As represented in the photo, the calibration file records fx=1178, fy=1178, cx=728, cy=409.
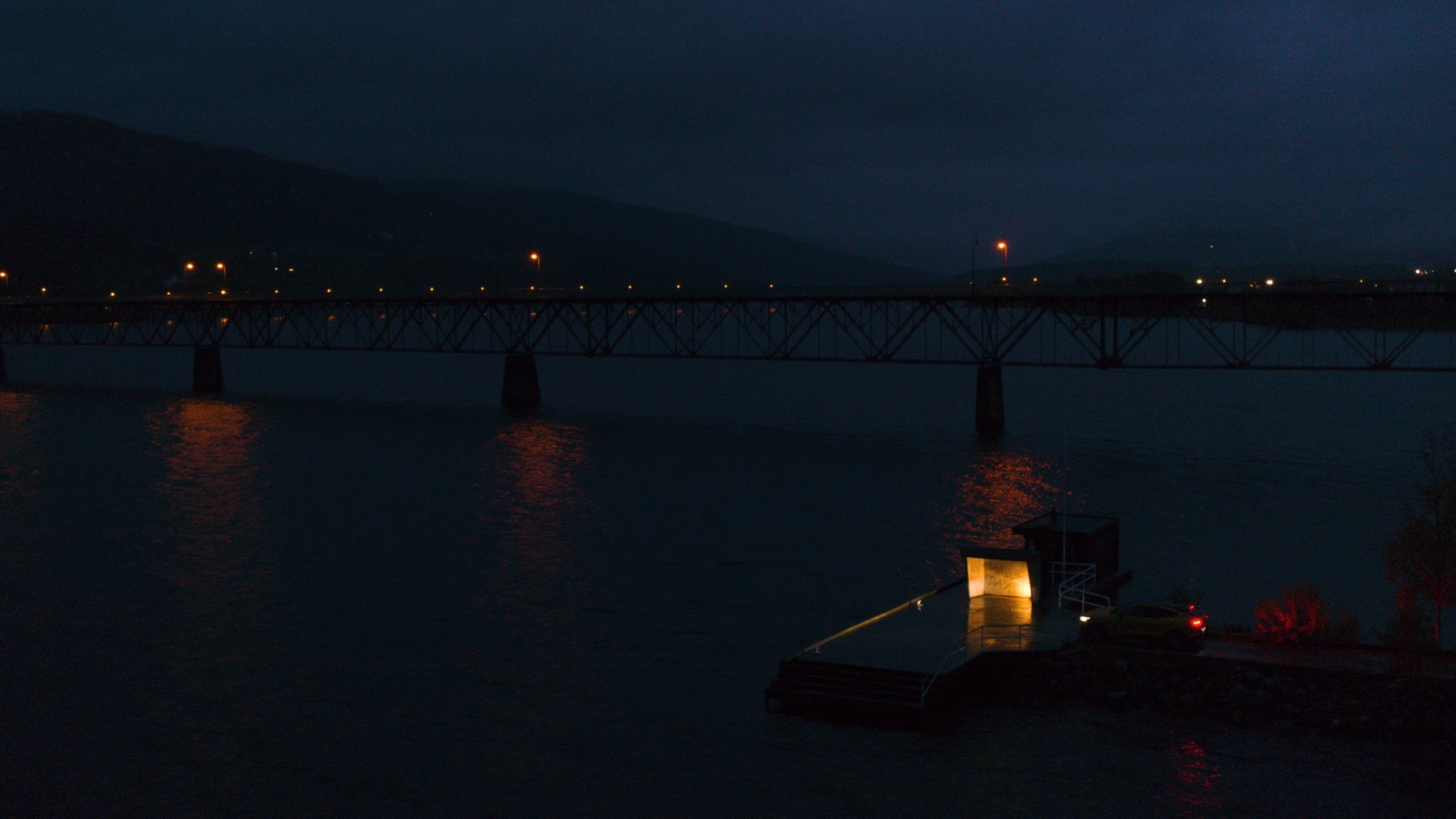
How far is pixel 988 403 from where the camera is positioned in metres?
96.9

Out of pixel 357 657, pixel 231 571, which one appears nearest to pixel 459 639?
pixel 357 657

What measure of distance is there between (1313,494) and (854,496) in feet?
87.1

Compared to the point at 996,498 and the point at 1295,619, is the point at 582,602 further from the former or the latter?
the point at 996,498

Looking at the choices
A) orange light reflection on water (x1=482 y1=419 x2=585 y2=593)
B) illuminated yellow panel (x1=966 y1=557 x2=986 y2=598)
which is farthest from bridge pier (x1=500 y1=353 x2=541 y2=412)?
illuminated yellow panel (x1=966 y1=557 x2=986 y2=598)

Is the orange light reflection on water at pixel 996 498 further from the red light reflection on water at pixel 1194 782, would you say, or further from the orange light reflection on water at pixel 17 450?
the orange light reflection on water at pixel 17 450

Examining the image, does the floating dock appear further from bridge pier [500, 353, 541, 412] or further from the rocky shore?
bridge pier [500, 353, 541, 412]

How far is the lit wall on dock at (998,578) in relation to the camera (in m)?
37.8

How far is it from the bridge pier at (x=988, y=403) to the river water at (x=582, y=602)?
2.15 m

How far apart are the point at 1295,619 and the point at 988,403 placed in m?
64.1

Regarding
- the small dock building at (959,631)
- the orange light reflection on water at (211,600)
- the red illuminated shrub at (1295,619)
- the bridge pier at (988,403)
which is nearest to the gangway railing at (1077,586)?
the small dock building at (959,631)

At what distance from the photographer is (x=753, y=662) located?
119 ft

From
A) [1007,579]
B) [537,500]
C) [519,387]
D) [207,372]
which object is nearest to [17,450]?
[519,387]

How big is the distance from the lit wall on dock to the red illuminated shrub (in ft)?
22.7

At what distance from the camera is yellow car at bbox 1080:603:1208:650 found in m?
31.9
